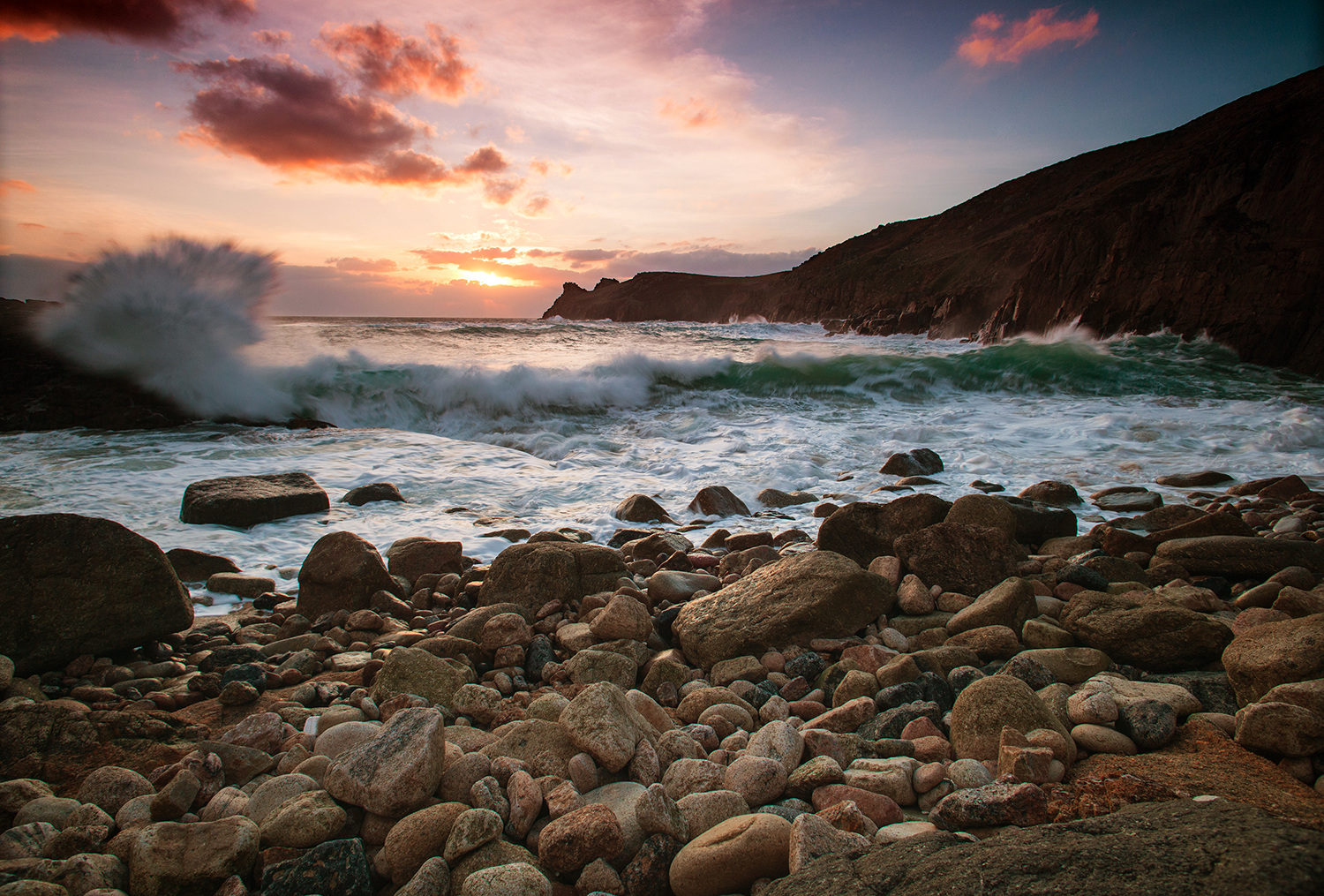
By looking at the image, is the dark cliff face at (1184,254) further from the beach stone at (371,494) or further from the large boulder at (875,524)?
the beach stone at (371,494)

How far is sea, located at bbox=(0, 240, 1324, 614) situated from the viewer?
18.1ft

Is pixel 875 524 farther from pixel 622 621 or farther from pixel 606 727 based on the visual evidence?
pixel 606 727

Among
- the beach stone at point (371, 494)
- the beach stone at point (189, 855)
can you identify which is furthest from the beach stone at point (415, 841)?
the beach stone at point (371, 494)

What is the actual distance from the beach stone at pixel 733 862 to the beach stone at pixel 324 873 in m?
0.74

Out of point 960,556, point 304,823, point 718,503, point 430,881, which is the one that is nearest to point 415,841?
point 430,881

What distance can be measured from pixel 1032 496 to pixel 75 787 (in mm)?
6481

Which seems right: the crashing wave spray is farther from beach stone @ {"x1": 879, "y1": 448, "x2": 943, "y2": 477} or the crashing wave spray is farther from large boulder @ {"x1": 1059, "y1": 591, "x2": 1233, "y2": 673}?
large boulder @ {"x1": 1059, "y1": 591, "x2": 1233, "y2": 673}

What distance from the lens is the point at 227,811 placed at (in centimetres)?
157

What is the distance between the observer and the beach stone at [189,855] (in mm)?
1337

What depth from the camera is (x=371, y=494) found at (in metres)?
5.71

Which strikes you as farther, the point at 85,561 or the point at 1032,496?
the point at 1032,496

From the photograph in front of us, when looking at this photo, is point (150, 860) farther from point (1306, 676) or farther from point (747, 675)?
point (1306, 676)

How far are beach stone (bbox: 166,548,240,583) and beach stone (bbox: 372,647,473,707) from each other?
240 cm

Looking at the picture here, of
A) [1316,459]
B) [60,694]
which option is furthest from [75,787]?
[1316,459]
